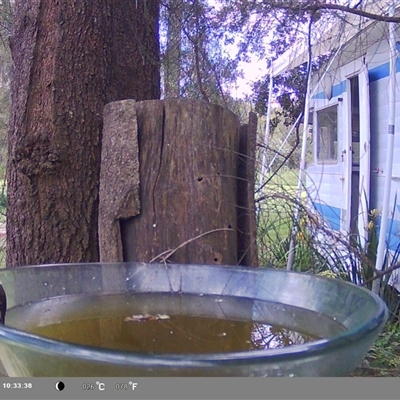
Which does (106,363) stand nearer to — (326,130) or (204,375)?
(204,375)

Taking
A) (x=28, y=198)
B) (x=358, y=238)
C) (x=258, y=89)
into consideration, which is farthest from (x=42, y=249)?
(x=258, y=89)

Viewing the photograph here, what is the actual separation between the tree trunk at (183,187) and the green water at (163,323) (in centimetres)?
27

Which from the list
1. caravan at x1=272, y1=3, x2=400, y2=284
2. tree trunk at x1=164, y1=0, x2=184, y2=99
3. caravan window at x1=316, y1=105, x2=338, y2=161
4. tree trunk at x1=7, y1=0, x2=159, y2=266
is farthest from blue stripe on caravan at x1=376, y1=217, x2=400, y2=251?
tree trunk at x1=7, y1=0, x2=159, y2=266

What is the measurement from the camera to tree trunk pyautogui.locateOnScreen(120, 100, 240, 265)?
103 cm

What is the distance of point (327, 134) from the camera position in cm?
426

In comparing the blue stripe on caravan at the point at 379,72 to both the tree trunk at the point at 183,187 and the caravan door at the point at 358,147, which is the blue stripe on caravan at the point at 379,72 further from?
the tree trunk at the point at 183,187

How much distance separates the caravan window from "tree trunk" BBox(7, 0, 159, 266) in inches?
118

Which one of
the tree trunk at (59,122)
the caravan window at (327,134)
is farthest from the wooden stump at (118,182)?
the caravan window at (327,134)

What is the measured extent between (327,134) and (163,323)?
3.82 metres

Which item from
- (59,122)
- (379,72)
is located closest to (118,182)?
(59,122)

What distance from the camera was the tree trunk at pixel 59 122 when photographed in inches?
49.4

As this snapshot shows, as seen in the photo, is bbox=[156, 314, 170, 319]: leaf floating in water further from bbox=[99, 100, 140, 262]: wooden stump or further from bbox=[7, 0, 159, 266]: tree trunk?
bbox=[7, 0, 159, 266]: tree trunk

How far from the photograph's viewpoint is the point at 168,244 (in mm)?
1023
